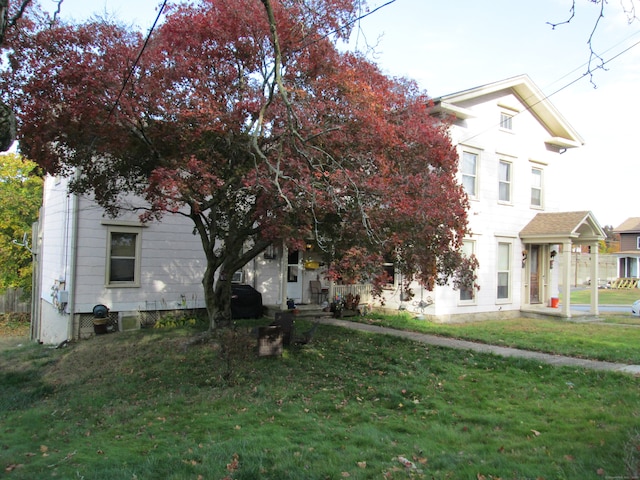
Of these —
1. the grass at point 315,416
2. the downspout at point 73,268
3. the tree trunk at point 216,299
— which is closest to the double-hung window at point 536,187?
the grass at point 315,416

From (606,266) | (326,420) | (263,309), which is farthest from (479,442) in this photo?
(606,266)

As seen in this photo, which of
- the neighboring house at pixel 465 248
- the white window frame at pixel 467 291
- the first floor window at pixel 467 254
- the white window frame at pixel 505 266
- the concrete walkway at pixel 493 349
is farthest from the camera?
the white window frame at pixel 505 266

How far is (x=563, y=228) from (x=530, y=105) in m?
4.94

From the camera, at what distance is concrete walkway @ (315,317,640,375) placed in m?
8.34

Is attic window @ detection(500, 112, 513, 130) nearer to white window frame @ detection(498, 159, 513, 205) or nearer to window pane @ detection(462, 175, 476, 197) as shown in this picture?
white window frame @ detection(498, 159, 513, 205)

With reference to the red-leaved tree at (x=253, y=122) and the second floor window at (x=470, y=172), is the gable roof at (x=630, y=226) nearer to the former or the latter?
the second floor window at (x=470, y=172)

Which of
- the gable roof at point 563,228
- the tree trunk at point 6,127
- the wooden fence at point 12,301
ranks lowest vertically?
the wooden fence at point 12,301

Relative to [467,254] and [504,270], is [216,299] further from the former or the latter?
[504,270]

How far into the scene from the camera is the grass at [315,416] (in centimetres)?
457

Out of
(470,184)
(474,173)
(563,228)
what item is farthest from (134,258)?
(563,228)

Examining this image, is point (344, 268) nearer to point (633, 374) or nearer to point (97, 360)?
point (633, 374)

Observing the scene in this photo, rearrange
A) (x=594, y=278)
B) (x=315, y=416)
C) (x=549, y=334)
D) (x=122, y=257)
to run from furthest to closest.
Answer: (x=594, y=278), (x=122, y=257), (x=549, y=334), (x=315, y=416)

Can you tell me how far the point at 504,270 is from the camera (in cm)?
1745

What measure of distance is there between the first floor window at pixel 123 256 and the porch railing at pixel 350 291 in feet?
20.9
